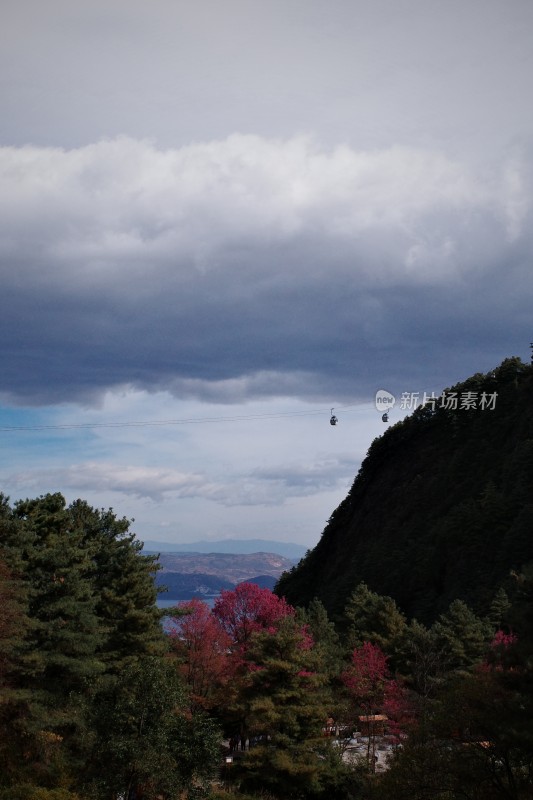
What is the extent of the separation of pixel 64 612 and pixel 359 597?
3651 centimetres

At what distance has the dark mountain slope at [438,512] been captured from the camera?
81375mm

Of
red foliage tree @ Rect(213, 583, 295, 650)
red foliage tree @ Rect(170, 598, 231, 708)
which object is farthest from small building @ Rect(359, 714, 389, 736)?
red foliage tree @ Rect(213, 583, 295, 650)

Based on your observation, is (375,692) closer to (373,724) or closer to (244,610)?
(373,724)

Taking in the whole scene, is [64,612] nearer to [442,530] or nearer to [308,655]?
[308,655]

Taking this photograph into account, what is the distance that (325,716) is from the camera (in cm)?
3369

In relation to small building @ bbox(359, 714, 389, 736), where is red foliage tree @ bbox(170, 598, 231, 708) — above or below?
above

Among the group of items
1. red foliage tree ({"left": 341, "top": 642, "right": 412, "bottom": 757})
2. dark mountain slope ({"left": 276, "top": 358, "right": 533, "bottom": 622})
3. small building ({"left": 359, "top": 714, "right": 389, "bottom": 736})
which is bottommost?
small building ({"left": 359, "top": 714, "right": 389, "bottom": 736})

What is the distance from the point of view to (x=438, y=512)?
101188 mm

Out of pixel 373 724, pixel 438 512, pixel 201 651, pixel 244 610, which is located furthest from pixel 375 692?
pixel 438 512

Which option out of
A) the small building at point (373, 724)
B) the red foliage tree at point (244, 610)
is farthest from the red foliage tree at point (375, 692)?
the red foliage tree at point (244, 610)

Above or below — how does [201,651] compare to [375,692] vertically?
above

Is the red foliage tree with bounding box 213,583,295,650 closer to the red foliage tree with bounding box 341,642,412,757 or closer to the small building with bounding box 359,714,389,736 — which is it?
the red foliage tree with bounding box 341,642,412,757

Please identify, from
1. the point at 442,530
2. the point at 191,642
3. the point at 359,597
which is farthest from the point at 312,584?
the point at 191,642

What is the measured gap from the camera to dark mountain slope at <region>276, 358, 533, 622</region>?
267 ft
